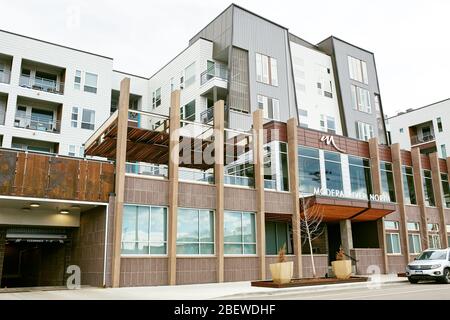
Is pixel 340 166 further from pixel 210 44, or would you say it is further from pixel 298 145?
pixel 210 44

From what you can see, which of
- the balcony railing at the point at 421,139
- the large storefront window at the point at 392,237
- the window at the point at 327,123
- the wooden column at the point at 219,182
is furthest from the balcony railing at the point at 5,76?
the balcony railing at the point at 421,139

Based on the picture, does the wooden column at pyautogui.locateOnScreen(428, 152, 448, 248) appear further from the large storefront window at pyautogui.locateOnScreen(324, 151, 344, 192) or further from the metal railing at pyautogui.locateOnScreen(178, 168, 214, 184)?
the metal railing at pyautogui.locateOnScreen(178, 168, 214, 184)

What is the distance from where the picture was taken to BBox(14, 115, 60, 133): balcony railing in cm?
3397

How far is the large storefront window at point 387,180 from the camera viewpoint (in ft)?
108

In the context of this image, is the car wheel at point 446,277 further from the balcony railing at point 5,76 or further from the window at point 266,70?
the balcony railing at point 5,76

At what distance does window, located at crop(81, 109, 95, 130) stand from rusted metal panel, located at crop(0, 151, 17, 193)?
17.9 meters

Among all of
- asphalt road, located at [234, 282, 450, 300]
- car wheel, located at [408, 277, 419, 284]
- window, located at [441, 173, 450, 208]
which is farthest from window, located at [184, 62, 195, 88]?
window, located at [441, 173, 450, 208]

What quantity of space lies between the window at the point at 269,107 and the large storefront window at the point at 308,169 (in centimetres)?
584

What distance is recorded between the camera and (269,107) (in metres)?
33.9

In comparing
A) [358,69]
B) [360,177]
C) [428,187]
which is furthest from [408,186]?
[358,69]
